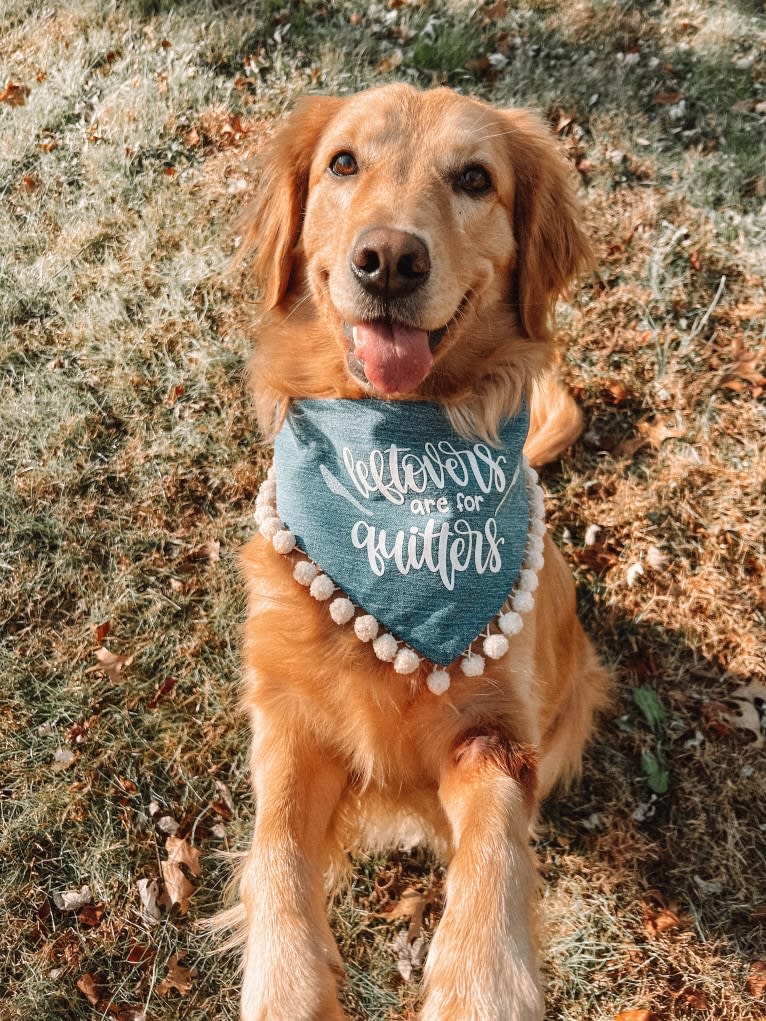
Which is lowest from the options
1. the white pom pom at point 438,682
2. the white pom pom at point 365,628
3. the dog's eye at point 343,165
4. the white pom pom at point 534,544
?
the white pom pom at point 534,544

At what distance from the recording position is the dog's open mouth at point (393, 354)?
2.35m

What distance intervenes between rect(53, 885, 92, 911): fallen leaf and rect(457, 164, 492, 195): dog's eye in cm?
315

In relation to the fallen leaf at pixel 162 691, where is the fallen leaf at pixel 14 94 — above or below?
above

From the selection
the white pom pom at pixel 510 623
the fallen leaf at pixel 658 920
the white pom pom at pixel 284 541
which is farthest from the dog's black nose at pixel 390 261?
the fallen leaf at pixel 658 920

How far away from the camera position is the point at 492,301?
273 centimetres

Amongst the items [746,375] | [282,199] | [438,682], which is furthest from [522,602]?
[746,375]

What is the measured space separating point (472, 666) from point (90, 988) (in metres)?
2.06

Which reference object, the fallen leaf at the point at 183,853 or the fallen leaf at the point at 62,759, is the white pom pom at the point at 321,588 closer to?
the fallen leaf at the point at 183,853

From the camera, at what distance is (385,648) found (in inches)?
94.3

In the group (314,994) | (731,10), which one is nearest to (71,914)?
(314,994)

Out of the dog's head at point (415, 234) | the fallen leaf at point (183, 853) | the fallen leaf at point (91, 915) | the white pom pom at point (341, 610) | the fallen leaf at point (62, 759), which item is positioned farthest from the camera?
the fallen leaf at point (62, 759)

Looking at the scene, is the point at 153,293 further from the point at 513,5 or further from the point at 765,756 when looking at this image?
the point at 765,756

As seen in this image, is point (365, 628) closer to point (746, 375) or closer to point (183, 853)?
point (183, 853)

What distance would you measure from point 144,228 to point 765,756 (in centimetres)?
470
